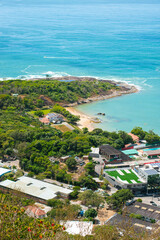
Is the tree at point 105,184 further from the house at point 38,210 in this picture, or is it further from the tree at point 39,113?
the tree at point 39,113

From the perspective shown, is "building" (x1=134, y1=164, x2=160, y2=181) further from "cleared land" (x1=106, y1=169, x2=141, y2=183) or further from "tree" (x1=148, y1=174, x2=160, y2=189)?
"cleared land" (x1=106, y1=169, x2=141, y2=183)

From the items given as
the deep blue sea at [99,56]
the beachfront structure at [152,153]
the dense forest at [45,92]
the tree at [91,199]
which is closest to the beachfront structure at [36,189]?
the tree at [91,199]

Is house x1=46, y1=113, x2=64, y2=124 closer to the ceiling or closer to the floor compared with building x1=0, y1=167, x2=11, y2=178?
closer to the ceiling

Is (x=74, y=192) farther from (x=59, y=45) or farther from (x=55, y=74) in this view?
(x=59, y=45)

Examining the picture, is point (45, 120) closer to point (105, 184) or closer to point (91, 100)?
point (91, 100)

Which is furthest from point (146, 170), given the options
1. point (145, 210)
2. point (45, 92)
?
point (45, 92)

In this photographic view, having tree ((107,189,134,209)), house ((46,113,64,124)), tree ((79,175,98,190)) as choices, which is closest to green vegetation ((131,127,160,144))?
house ((46,113,64,124))

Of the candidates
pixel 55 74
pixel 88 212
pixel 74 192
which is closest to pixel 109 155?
pixel 74 192
